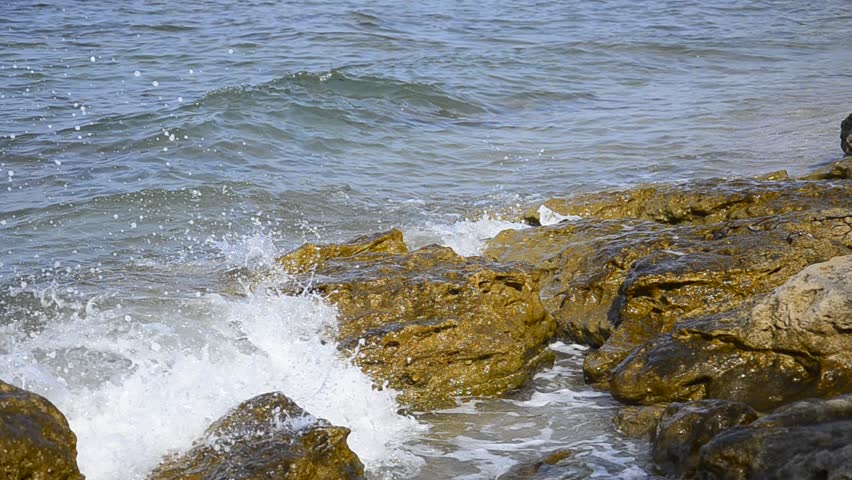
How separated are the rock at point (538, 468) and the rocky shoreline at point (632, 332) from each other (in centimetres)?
2

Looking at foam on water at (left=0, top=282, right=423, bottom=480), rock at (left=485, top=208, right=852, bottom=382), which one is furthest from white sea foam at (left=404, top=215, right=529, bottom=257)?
foam on water at (left=0, top=282, right=423, bottom=480)

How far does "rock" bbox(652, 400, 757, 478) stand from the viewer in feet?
14.4

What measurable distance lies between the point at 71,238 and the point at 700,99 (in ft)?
33.1

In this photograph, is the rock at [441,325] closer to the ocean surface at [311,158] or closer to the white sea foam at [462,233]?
the ocean surface at [311,158]

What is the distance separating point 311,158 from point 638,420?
7.89m

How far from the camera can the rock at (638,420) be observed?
5172mm

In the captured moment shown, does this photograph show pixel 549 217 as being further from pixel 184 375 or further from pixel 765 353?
pixel 184 375

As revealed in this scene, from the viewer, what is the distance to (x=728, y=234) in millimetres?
6512

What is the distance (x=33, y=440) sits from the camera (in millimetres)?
3959

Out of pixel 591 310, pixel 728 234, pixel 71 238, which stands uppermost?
pixel 728 234

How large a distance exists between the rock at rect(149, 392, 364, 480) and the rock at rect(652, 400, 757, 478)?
148 centimetres

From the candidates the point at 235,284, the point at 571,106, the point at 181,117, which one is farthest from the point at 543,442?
the point at 571,106

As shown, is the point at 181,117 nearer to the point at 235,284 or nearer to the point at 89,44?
the point at 89,44

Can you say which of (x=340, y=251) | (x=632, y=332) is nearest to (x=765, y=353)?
(x=632, y=332)
